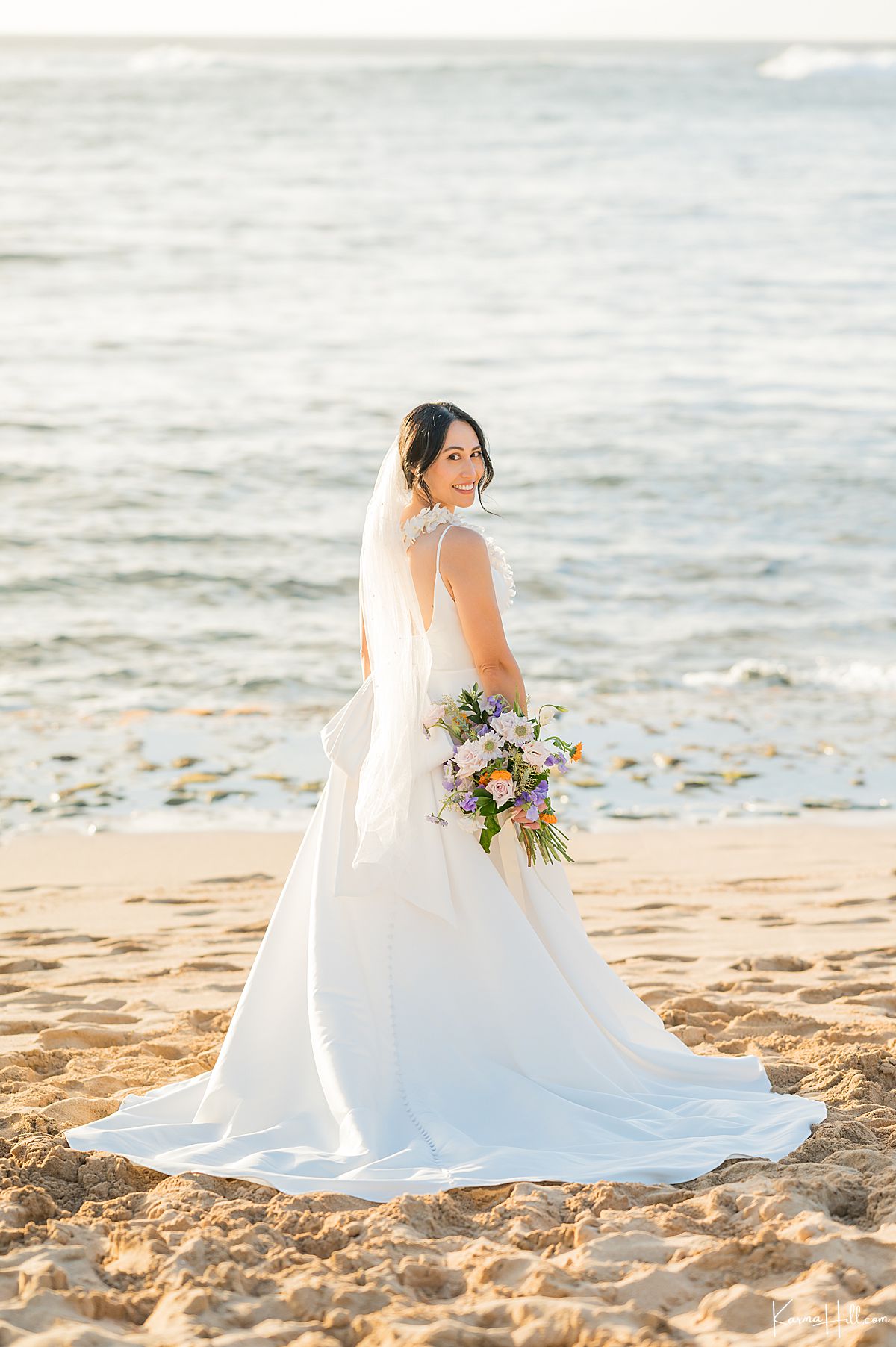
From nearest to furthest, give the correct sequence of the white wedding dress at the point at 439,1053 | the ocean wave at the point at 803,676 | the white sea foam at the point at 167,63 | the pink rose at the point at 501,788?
1. the white wedding dress at the point at 439,1053
2. the pink rose at the point at 501,788
3. the ocean wave at the point at 803,676
4. the white sea foam at the point at 167,63

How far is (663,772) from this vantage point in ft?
27.9

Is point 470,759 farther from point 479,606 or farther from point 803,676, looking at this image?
point 803,676

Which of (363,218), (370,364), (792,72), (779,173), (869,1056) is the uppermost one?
(792,72)

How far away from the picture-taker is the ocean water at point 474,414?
916 centimetres

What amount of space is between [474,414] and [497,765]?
1500 cm

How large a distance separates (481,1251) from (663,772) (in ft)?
18.3

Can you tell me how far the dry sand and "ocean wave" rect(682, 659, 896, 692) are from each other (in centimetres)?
466

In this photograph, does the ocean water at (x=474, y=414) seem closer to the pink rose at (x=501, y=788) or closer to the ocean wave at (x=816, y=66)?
the pink rose at (x=501, y=788)

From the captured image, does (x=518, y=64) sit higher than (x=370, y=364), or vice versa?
(x=518, y=64)

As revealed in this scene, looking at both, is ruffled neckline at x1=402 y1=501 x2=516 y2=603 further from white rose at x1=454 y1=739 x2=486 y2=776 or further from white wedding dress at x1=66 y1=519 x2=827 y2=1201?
white rose at x1=454 y1=739 x2=486 y2=776

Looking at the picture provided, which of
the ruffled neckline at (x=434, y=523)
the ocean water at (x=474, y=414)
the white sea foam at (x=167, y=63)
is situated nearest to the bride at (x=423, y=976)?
the ruffled neckline at (x=434, y=523)

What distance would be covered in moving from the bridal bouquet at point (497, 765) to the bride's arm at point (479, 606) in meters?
0.07

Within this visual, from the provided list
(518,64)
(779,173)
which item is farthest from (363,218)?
(518,64)

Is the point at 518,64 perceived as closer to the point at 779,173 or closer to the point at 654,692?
the point at 779,173
